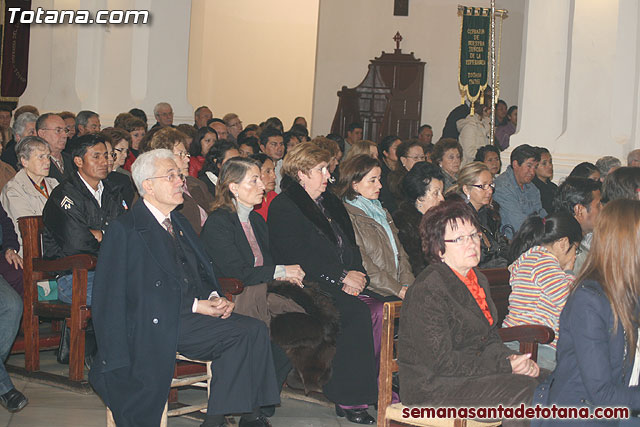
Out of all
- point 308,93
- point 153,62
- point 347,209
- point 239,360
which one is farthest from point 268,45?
point 239,360

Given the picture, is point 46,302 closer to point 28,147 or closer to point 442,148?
point 28,147

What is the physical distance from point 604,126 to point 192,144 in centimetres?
410

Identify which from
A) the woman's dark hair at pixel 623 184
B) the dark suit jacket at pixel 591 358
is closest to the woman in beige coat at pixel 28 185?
the woman's dark hair at pixel 623 184

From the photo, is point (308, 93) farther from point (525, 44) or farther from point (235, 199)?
point (235, 199)

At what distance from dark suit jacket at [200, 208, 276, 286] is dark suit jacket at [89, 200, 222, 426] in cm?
71

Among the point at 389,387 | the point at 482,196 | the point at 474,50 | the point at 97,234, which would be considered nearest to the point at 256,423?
the point at 389,387

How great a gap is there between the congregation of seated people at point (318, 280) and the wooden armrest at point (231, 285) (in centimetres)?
11

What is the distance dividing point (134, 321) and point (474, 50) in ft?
28.9

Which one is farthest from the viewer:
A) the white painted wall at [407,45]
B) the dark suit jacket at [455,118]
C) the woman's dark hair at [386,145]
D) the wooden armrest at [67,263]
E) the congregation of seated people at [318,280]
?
the white painted wall at [407,45]

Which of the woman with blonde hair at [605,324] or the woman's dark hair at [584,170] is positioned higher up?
the woman's dark hair at [584,170]

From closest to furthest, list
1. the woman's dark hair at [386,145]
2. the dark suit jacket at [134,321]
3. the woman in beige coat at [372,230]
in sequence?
the dark suit jacket at [134,321] < the woman in beige coat at [372,230] < the woman's dark hair at [386,145]

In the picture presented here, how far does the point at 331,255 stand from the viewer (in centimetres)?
507

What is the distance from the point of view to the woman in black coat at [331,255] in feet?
15.8

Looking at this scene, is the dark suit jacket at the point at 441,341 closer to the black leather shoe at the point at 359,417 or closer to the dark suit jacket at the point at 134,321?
the dark suit jacket at the point at 134,321
